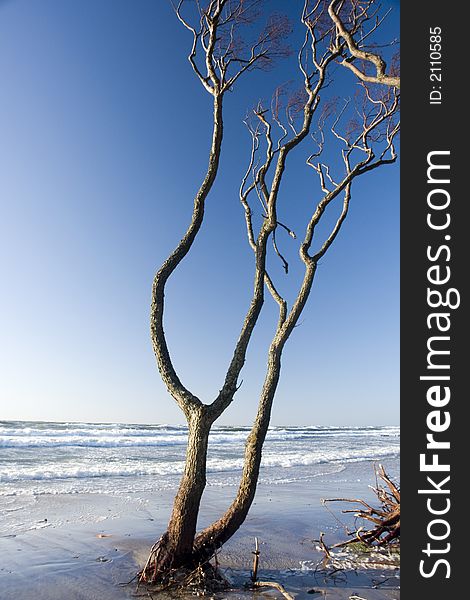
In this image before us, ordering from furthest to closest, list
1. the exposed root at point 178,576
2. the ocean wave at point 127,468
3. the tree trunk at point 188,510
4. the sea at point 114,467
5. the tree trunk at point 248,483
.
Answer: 1. the ocean wave at point 127,468
2. the sea at point 114,467
3. the tree trunk at point 248,483
4. the tree trunk at point 188,510
5. the exposed root at point 178,576

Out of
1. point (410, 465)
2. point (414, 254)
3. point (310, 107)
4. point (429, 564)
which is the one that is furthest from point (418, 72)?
point (310, 107)

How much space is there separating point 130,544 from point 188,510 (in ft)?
8.22

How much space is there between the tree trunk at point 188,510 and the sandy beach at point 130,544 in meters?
0.48

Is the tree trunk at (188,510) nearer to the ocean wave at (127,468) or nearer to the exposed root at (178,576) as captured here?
the exposed root at (178,576)

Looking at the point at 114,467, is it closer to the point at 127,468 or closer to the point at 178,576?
the point at 127,468

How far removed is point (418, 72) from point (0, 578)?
6.24 m

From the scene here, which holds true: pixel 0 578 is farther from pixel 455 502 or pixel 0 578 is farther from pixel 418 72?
pixel 418 72

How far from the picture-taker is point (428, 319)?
101 inches

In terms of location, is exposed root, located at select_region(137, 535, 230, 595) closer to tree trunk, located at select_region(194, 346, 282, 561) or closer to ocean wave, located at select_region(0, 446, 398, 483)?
tree trunk, located at select_region(194, 346, 282, 561)

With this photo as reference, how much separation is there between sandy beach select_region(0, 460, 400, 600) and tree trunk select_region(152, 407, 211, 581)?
0.48 m

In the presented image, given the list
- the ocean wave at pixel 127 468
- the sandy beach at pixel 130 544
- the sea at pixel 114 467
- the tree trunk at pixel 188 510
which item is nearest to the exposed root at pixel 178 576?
the tree trunk at pixel 188 510

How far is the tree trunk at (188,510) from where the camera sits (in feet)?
16.0

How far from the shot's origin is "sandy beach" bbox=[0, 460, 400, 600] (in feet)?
16.3

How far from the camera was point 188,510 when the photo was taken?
16.2ft
